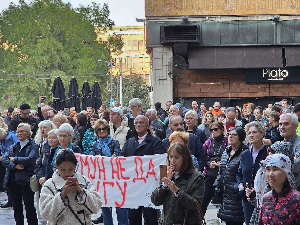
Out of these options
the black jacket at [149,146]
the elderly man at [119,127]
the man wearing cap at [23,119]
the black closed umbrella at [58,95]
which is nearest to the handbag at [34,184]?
the black jacket at [149,146]

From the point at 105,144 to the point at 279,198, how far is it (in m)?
5.55

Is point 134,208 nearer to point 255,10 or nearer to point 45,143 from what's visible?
point 45,143

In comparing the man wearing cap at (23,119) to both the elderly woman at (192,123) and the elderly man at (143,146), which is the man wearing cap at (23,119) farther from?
the elderly man at (143,146)

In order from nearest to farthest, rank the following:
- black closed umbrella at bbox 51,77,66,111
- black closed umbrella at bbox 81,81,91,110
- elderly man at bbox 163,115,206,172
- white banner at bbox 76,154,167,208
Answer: white banner at bbox 76,154,167,208 → elderly man at bbox 163,115,206,172 → black closed umbrella at bbox 51,77,66,111 → black closed umbrella at bbox 81,81,91,110

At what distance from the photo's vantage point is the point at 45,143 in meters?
10.8

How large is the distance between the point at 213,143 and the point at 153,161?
1.51m

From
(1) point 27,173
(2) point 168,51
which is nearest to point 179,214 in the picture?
(1) point 27,173

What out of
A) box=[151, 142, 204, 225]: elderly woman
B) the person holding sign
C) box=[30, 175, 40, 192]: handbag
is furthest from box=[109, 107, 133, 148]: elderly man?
box=[151, 142, 204, 225]: elderly woman

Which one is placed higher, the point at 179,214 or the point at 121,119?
the point at 121,119

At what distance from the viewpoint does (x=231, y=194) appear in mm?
9273

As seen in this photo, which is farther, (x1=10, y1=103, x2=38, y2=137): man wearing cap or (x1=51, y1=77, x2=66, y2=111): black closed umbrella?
(x1=51, y1=77, x2=66, y2=111): black closed umbrella

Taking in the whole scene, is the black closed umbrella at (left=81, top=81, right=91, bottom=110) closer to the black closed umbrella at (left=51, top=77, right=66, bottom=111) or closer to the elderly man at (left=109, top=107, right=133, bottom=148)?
the black closed umbrella at (left=51, top=77, right=66, bottom=111)

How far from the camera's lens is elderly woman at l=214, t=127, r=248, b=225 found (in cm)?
916

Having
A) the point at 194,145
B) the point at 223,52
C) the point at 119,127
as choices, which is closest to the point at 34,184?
the point at 119,127
